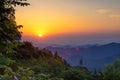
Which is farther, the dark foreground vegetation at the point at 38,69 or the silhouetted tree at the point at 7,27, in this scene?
the silhouetted tree at the point at 7,27

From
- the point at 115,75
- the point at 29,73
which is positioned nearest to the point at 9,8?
the point at 29,73

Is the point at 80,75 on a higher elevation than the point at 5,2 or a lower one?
lower

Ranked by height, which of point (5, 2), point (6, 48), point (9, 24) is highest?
point (5, 2)

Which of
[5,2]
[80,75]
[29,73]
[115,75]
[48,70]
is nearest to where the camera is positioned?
[29,73]

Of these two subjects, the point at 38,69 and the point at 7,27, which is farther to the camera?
the point at 38,69

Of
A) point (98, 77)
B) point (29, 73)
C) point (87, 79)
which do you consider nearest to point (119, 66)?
point (98, 77)

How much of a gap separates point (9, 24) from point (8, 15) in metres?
0.49

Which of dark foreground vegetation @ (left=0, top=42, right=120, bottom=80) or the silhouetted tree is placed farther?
the silhouetted tree

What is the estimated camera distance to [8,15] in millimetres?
15555

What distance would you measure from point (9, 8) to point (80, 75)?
12.7 meters

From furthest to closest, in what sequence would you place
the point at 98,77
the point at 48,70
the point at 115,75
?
the point at 115,75 → the point at 98,77 → the point at 48,70

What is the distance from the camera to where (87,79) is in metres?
26.8

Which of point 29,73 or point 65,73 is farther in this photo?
point 65,73

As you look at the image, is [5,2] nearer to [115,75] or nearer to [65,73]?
[65,73]
